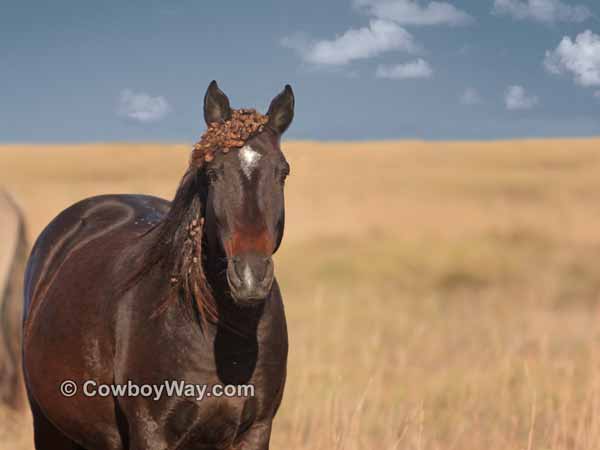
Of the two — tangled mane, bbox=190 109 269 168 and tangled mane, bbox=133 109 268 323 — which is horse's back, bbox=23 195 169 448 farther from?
tangled mane, bbox=190 109 269 168

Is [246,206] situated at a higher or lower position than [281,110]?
lower

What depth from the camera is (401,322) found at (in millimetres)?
13039

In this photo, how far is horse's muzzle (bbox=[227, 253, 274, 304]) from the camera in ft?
8.32

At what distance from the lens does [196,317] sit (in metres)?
3.03

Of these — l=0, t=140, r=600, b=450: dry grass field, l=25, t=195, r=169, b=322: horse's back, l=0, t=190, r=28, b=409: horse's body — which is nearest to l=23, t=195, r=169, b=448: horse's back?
l=25, t=195, r=169, b=322: horse's back

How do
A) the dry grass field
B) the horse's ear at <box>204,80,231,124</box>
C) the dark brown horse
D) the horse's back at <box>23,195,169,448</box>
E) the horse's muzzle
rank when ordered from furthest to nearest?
the dry grass field, the horse's back at <box>23,195,169,448</box>, the horse's ear at <box>204,80,231,124</box>, the dark brown horse, the horse's muzzle

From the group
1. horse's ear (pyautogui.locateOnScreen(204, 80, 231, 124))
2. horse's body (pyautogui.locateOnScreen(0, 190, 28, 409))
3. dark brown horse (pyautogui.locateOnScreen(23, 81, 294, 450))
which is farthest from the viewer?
horse's body (pyautogui.locateOnScreen(0, 190, 28, 409))

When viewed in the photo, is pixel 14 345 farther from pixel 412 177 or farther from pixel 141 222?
pixel 412 177

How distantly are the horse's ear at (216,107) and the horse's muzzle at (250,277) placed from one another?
611 millimetres

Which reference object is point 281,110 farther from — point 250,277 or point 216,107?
point 250,277

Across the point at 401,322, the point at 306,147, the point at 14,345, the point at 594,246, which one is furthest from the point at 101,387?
the point at 306,147

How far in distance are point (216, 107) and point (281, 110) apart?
23cm

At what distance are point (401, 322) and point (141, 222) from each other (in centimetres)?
938

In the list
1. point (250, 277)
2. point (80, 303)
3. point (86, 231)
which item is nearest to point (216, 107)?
point (250, 277)
